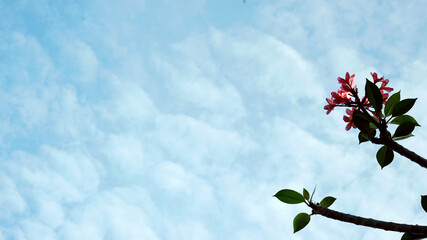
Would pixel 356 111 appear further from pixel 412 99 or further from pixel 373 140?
pixel 412 99

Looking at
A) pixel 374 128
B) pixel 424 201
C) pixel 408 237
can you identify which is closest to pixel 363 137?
pixel 374 128

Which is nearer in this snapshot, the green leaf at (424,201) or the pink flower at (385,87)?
the green leaf at (424,201)

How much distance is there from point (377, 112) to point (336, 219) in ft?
2.60

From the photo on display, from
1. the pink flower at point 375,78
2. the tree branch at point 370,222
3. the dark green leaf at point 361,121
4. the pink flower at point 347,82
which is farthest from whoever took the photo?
the pink flower at point 375,78

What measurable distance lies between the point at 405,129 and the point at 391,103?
0.22 metres

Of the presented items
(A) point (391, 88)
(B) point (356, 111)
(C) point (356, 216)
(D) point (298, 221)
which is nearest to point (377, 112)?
(B) point (356, 111)

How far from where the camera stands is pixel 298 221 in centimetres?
279

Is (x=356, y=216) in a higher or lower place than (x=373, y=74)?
lower

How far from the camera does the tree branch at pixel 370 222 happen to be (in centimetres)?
246

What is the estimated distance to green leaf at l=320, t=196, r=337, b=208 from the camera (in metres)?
2.89

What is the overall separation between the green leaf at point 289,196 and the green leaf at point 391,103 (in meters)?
0.87

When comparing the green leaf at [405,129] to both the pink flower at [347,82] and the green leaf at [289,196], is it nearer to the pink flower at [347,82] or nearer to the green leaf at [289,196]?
the pink flower at [347,82]

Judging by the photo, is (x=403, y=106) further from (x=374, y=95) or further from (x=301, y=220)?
(x=301, y=220)

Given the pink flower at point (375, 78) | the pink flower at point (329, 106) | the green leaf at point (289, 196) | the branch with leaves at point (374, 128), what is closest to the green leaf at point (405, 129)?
the branch with leaves at point (374, 128)
